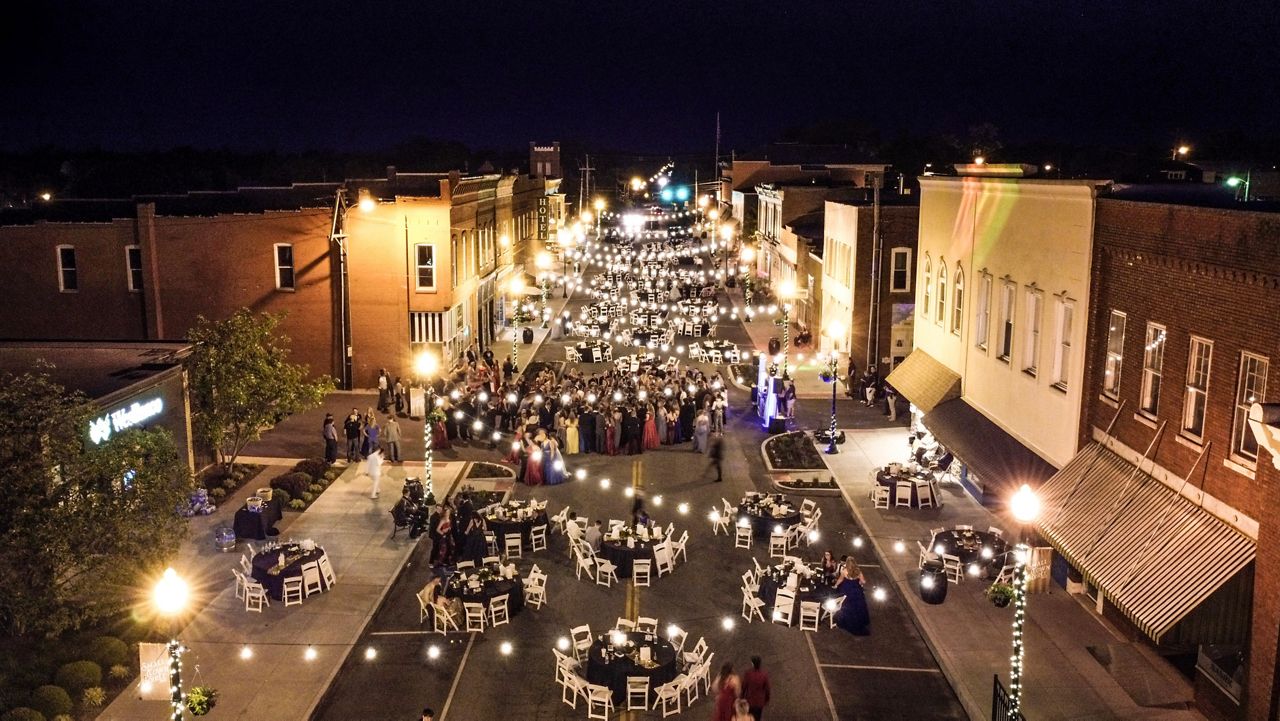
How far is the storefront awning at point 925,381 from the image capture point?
90.1 feet

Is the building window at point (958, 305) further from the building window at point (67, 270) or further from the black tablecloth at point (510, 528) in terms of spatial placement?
Result: the building window at point (67, 270)

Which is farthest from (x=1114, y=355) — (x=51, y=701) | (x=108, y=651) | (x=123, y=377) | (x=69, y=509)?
(x=123, y=377)

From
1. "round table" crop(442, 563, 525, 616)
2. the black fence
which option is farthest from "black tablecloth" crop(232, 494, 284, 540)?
the black fence

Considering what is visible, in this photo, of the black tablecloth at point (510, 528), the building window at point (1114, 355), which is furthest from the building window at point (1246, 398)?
the black tablecloth at point (510, 528)

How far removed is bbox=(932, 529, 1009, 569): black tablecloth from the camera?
2147cm

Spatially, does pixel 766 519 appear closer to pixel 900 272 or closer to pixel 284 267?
pixel 900 272

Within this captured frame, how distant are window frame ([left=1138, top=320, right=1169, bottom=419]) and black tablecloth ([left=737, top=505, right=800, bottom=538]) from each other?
8.76 metres

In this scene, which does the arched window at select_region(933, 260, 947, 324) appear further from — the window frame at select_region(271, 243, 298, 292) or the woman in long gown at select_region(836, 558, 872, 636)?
the window frame at select_region(271, 243, 298, 292)

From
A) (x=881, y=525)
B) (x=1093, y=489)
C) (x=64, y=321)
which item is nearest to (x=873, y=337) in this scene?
(x=881, y=525)

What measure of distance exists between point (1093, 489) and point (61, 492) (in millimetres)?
16490

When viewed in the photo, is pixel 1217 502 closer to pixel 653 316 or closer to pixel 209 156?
pixel 653 316

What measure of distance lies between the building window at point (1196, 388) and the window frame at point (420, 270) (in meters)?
29.9

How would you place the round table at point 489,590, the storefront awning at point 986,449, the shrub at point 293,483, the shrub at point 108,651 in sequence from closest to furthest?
1. the shrub at point 108,651
2. the round table at point 489,590
3. the storefront awning at point 986,449
4. the shrub at point 293,483

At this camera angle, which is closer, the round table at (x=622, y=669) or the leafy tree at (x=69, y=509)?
the leafy tree at (x=69, y=509)
